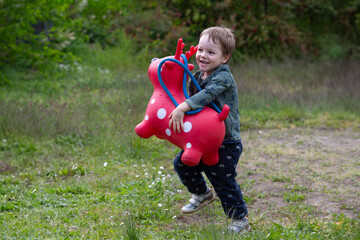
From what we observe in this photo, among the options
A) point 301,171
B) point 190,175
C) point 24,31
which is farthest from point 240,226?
point 24,31

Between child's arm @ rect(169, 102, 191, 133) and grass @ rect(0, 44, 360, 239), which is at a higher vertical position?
child's arm @ rect(169, 102, 191, 133)

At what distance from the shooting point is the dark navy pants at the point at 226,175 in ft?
11.4

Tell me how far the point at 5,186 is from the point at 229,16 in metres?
9.11

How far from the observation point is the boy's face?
3389 mm

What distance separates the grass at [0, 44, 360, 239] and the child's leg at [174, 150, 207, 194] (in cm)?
29

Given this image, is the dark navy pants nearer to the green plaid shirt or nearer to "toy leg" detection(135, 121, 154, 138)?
the green plaid shirt

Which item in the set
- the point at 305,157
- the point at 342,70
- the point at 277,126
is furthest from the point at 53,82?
the point at 342,70

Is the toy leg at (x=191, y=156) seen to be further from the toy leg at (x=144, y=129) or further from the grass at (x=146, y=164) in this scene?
the grass at (x=146, y=164)

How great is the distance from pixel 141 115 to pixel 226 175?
10.3ft

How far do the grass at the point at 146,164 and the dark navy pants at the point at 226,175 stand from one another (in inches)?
9.0

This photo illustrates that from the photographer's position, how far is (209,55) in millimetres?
3400

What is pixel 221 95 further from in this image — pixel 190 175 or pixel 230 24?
pixel 230 24

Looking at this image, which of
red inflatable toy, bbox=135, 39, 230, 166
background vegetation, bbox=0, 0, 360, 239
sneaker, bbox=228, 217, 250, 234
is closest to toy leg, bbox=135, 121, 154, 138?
red inflatable toy, bbox=135, 39, 230, 166

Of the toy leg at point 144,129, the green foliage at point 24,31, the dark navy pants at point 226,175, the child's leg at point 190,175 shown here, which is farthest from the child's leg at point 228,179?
the green foliage at point 24,31
